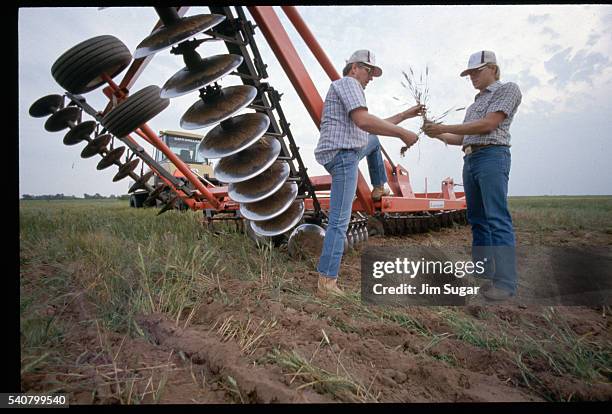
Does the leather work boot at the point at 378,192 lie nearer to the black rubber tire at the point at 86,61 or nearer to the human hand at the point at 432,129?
the human hand at the point at 432,129

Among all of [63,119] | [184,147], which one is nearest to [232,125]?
[63,119]

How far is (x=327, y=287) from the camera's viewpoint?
1922mm

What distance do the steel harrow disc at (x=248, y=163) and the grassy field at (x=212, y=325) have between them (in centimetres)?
57

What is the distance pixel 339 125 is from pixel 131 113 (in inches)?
58.4

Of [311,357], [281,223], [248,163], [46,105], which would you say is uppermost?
[46,105]

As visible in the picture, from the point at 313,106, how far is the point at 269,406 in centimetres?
197

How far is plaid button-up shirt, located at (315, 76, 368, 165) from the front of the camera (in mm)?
1918

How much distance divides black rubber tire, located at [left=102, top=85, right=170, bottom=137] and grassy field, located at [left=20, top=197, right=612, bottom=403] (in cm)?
84

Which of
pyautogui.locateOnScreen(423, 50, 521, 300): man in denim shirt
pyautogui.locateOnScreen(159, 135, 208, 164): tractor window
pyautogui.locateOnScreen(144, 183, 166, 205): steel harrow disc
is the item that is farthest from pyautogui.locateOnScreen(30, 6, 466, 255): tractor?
pyautogui.locateOnScreen(159, 135, 208, 164): tractor window

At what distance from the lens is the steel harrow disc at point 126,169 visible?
4637 mm

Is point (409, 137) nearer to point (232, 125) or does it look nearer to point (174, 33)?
point (232, 125)

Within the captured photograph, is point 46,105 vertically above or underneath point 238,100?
above

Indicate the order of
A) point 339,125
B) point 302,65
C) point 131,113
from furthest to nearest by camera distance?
point 302,65 < point 131,113 < point 339,125

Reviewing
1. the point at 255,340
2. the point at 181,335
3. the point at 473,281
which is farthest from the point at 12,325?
the point at 473,281
